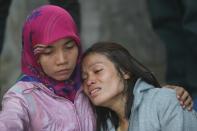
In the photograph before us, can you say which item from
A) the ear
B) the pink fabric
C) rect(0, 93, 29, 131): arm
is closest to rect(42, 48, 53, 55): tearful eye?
the pink fabric

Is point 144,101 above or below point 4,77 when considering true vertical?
above

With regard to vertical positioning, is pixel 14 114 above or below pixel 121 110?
above

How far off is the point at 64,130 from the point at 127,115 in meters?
0.39

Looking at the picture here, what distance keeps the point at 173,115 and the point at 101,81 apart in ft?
1.44

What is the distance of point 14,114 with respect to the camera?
10.3 feet

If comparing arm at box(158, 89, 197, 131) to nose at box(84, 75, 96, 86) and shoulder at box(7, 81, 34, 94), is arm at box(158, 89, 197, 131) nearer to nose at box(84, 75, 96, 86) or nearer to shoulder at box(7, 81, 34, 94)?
nose at box(84, 75, 96, 86)

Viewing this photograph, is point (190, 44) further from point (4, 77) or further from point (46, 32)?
point (4, 77)

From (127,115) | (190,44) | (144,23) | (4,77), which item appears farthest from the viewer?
(144,23)

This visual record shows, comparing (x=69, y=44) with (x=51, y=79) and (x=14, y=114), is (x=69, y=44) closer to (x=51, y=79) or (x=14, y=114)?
(x=51, y=79)

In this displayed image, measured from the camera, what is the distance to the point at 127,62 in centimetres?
361

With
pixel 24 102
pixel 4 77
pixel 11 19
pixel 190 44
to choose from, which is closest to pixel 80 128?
pixel 24 102

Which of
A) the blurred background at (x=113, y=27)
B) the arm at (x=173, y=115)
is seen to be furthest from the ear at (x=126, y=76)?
the blurred background at (x=113, y=27)

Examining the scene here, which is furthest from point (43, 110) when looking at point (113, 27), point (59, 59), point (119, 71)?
point (113, 27)

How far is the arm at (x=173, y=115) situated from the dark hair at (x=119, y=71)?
19 cm
